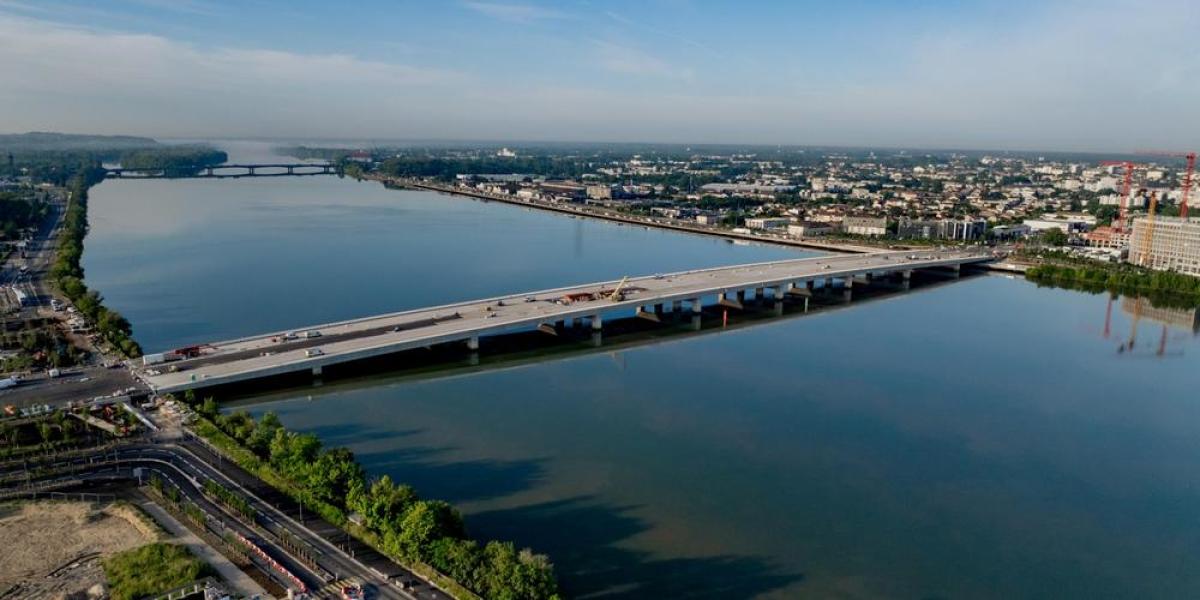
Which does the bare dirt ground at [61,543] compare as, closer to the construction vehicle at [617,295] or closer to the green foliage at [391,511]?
the green foliage at [391,511]

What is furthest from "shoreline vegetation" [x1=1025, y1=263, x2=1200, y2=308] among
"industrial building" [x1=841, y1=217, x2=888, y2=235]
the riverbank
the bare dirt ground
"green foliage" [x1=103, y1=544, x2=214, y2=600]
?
the bare dirt ground

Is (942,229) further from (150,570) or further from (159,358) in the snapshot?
(150,570)

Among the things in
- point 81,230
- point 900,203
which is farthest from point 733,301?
point 900,203

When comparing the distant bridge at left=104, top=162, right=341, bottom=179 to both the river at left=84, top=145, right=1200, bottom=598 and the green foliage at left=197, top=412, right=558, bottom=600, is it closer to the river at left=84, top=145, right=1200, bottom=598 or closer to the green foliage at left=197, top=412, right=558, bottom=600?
the river at left=84, top=145, right=1200, bottom=598

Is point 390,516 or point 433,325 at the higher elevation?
point 433,325

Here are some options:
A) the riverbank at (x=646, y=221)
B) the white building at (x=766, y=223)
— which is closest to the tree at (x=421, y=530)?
the riverbank at (x=646, y=221)

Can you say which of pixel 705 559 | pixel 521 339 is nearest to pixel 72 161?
pixel 521 339

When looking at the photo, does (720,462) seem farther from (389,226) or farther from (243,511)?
(389,226)
